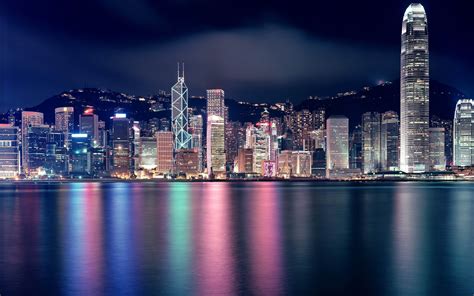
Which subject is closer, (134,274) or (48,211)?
(134,274)

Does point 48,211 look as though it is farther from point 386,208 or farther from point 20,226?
point 386,208

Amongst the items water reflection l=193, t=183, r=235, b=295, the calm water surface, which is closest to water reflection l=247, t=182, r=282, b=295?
the calm water surface

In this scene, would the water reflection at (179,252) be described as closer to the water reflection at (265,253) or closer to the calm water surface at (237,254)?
the calm water surface at (237,254)

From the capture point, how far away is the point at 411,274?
88.5 ft

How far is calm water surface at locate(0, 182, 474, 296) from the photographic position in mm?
24516

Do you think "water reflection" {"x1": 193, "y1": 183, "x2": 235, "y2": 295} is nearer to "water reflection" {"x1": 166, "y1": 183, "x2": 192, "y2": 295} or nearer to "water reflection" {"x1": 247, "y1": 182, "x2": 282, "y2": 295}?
"water reflection" {"x1": 166, "y1": 183, "x2": 192, "y2": 295}

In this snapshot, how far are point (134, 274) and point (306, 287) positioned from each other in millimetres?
7708

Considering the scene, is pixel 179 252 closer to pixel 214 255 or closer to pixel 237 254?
pixel 214 255

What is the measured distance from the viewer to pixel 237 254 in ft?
106

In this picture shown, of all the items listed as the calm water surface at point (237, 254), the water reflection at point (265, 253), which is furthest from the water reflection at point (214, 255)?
the water reflection at point (265, 253)

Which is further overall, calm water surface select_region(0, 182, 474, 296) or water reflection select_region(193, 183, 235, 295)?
calm water surface select_region(0, 182, 474, 296)

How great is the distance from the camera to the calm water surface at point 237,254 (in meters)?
24.5

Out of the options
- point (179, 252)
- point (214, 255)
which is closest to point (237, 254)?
point (214, 255)

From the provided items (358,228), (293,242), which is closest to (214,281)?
(293,242)
